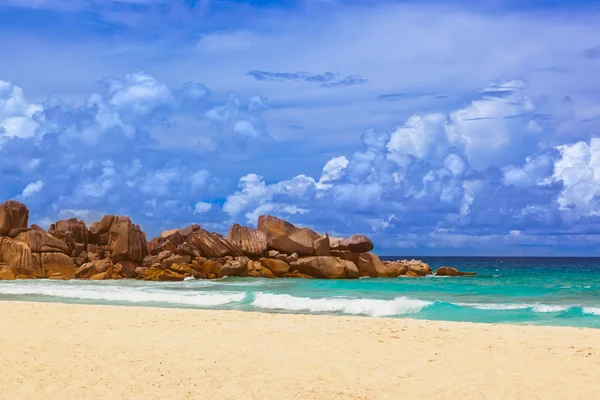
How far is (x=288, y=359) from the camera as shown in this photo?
43.0ft

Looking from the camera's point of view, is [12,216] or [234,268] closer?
[234,268]

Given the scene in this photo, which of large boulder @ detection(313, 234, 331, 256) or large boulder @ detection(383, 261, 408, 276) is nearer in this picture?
large boulder @ detection(313, 234, 331, 256)

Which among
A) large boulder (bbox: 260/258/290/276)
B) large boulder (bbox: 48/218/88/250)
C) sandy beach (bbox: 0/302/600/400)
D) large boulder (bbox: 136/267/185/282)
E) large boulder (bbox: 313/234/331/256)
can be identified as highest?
large boulder (bbox: 48/218/88/250)

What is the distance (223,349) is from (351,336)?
10.9 feet

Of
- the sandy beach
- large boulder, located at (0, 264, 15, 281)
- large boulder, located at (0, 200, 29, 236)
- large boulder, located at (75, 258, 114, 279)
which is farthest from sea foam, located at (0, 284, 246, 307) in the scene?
large boulder, located at (0, 200, 29, 236)

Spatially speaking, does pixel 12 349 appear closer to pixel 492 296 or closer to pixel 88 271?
pixel 492 296

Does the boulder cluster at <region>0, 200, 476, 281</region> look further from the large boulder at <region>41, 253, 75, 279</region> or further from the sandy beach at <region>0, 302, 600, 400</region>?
the sandy beach at <region>0, 302, 600, 400</region>

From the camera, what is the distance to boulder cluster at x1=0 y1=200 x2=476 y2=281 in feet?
154

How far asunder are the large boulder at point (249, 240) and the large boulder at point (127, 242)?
6.80 metres

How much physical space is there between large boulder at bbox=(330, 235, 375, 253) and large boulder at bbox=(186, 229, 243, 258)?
7.93 meters

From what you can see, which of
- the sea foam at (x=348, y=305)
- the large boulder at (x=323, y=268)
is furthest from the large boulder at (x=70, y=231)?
the sea foam at (x=348, y=305)

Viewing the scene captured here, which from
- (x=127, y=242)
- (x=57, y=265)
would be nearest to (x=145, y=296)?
(x=57, y=265)

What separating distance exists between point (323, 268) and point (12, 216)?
23.0 metres

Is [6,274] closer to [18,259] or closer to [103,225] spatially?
[18,259]
